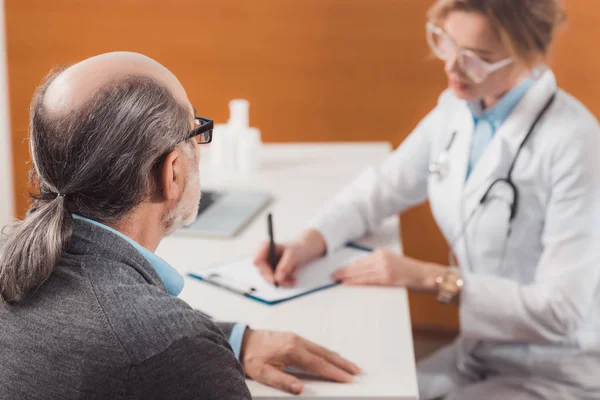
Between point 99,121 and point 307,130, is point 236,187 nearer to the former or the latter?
point 307,130

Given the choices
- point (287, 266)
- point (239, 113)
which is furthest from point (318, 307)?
point (239, 113)

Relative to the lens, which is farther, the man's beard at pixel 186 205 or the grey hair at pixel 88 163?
the man's beard at pixel 186 205

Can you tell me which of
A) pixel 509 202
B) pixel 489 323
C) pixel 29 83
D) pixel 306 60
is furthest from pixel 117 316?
pixel 29 83

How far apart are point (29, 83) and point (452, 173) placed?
197cm

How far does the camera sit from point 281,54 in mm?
3047

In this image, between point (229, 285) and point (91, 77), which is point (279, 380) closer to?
point (229, 285)

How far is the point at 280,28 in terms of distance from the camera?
3020 mm

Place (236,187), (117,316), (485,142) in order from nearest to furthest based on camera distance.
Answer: (117,316) < (485,142) < (236,187)

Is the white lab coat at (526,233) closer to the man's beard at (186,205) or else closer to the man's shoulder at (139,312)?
the man's beard at (186,205)

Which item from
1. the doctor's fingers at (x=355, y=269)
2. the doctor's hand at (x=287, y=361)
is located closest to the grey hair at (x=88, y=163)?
the doctor's hand at (x=287, y=361)

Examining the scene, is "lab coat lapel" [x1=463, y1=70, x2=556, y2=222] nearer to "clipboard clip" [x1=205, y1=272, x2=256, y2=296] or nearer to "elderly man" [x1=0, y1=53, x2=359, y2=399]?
"clipboard clip" [x1=205, y1=272, x2=256, y2=296]

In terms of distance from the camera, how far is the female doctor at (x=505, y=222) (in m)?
1.64

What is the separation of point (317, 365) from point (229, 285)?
411 mm

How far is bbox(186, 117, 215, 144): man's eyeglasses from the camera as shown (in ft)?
3.54
